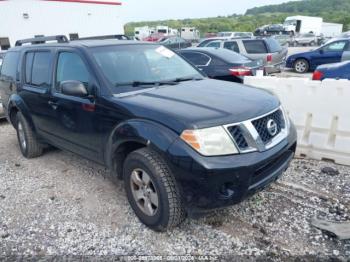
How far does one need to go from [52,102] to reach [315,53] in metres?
12.4

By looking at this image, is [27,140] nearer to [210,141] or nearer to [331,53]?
[210,141]

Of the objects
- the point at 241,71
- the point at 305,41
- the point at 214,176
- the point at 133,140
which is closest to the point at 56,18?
the point at 241,71

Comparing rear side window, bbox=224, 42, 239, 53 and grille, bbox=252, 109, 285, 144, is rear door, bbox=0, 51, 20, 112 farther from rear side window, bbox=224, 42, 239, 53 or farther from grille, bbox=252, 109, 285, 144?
rear side window, bbox=224, 42, 239, 53

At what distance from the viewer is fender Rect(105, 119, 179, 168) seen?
8.64 feet

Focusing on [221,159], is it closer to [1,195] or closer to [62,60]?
[62,60]

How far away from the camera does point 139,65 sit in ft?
12.1

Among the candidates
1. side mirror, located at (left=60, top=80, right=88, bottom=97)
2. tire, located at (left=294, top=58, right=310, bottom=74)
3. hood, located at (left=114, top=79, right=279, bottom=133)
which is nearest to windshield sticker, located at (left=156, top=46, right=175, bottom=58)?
hood, located at (left=114, top=79, right=279, bottom=133)

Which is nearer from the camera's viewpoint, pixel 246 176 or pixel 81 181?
pixel 246 176

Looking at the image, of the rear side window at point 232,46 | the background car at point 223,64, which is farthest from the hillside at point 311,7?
the background car at point 223,64

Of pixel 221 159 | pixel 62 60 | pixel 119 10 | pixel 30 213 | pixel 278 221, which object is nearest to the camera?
pixel 221 159

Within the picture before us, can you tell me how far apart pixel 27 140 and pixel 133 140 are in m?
2.83

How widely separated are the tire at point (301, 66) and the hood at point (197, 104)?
38.1ft

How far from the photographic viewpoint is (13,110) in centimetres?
531

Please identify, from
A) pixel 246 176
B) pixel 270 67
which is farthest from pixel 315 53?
pixel 246 176
